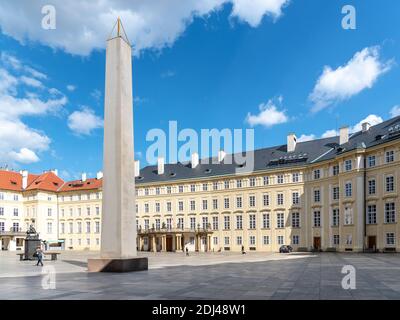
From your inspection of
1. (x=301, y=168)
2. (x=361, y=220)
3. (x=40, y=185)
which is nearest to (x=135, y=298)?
(x=361, y=220)

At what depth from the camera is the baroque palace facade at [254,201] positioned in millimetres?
Result: 49125

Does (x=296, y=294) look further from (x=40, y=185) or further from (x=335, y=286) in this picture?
(x=40, y=185)

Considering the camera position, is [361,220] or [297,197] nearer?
[361,220]

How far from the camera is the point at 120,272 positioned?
19500 mm

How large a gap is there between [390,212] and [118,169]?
3778cm

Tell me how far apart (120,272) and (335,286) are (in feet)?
33.2

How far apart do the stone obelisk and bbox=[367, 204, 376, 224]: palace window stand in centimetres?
3620

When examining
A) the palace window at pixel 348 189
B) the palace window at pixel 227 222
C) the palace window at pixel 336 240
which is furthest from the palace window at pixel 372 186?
the palace window at pixel 227 222

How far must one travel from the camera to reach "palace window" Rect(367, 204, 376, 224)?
1918 inches

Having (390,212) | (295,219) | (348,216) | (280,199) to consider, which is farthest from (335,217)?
(280,199)

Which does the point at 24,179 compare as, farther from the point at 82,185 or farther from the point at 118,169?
the point at 118,169

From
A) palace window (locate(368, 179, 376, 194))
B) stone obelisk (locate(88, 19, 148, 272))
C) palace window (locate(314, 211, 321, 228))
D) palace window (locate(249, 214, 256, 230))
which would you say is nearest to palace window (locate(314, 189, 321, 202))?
palace window (locate(314, 211, 321, 228))

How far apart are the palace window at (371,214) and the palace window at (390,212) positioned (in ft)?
5.78

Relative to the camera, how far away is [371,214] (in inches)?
1930
